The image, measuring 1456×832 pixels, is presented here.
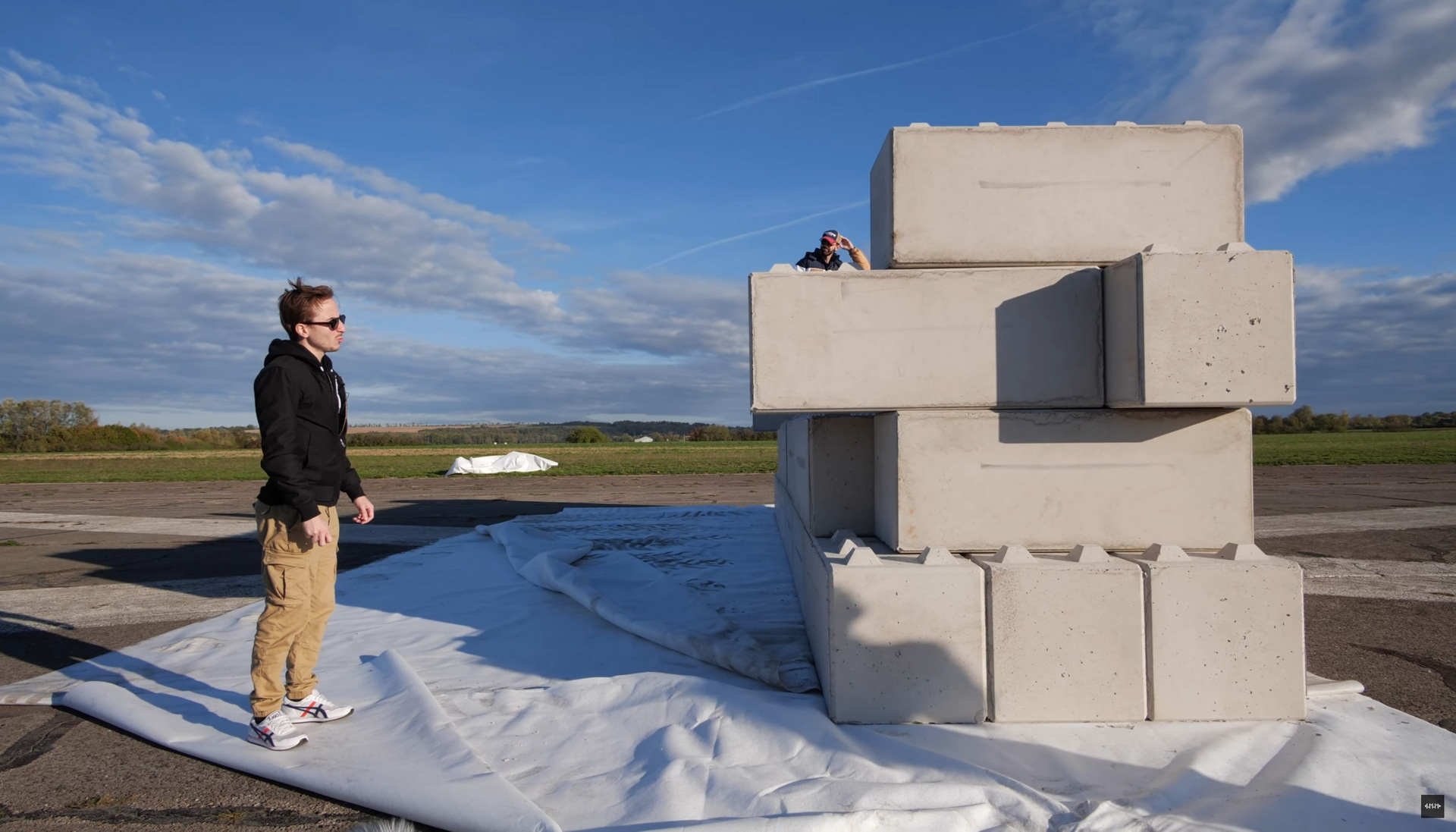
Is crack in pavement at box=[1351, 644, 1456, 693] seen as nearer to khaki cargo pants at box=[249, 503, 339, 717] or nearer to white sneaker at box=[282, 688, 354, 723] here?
white sneaker at box=[282, 688, 354, 723]

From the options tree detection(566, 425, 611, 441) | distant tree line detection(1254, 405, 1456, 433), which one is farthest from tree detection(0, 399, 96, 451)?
distant tree line detection(1254, 405, 1456, 433)

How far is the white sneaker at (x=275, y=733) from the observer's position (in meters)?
2.73

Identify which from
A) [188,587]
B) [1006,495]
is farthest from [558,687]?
[188,587]

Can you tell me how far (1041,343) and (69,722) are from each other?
4320 mm

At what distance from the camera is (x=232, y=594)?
5.84 meters

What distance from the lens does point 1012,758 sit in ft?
8.30

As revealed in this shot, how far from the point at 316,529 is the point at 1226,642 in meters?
3.40

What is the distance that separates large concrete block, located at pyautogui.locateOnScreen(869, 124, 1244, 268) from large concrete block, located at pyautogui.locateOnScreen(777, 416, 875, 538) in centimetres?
100

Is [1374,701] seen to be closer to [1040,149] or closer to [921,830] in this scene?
[921,830]

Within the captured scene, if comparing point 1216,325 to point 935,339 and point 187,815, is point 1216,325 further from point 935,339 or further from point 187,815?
point 187,815

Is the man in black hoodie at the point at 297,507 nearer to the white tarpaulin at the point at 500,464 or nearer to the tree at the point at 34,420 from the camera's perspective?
the white tarpaulin at the point at 500,464

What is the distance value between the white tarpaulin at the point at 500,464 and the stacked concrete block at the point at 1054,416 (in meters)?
20.7

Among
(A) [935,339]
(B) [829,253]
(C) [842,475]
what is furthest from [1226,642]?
(B) [829,253]

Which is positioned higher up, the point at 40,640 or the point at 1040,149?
the point at 1040,149
